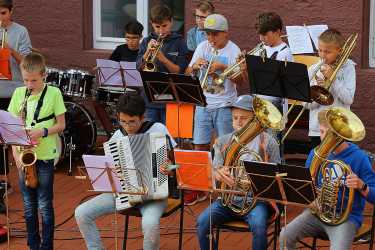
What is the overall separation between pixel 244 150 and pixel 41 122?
1732 mm

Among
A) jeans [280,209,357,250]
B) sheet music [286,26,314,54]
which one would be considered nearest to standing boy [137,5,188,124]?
sheet music [286,26,314,54]

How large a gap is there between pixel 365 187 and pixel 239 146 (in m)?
0.99

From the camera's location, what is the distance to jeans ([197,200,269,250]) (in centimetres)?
671

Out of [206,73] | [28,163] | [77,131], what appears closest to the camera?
[28,163]

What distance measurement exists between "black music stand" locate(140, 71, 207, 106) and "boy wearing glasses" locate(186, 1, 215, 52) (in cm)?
183

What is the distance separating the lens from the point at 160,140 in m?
6.88

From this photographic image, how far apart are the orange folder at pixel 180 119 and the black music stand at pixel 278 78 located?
108cm

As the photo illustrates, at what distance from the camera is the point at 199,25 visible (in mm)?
9961

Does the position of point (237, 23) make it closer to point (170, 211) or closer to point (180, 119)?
point (180, 119)

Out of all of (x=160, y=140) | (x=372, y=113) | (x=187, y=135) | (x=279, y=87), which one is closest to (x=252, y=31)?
(x=372, y=113)

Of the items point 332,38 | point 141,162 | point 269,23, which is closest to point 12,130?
point 141,162

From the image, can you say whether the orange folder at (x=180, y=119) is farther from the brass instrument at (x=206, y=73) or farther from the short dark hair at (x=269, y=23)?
the short dark hair at (x=269, y=23)

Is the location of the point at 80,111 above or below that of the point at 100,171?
below

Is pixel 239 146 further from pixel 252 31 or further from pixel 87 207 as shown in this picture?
pixel 252 31
